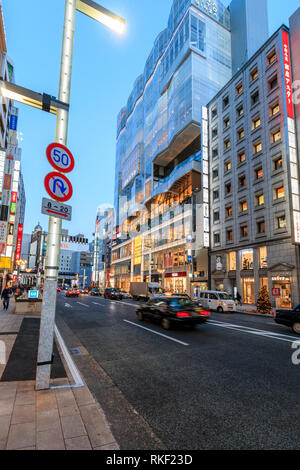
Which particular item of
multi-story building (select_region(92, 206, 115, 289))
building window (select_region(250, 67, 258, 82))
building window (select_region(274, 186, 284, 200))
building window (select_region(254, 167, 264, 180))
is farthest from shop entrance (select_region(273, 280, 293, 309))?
multi-story building (select_region(92, 206, 115, 289))

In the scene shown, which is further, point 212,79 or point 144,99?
point 144,99

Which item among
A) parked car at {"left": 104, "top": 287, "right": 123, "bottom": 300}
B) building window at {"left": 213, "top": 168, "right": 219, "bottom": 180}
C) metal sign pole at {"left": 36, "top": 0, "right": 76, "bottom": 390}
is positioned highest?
building window at {"left": 213, "top": 168, "right": 219, "bottom": 180}

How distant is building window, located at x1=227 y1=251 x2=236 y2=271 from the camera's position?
32.4 m

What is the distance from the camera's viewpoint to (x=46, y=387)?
15.5 feet

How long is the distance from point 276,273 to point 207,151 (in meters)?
21.2

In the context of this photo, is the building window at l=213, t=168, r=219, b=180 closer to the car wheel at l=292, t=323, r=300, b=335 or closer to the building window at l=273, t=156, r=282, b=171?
the building window at l=273, t=156, r=282, b=171

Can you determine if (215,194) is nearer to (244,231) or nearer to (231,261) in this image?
(244,231)

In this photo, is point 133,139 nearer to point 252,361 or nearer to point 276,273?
point 276,273

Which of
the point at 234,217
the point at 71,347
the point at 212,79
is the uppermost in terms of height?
the point at 212,79

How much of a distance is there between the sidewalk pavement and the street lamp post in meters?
0.45

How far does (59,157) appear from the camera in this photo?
5.00m

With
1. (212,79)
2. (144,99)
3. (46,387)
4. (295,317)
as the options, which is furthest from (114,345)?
(144,99)

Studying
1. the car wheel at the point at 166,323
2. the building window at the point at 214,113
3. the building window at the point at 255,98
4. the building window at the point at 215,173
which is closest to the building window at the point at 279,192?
the building window at the point at 215,173

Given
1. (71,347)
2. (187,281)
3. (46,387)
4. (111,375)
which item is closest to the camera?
(46,387)
